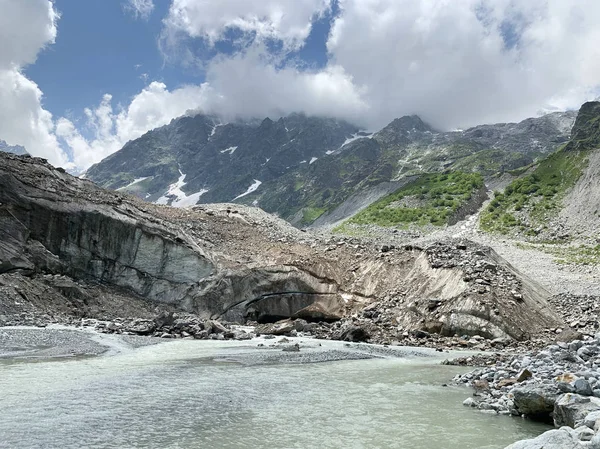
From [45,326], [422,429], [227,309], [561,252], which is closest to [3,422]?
[422,429]

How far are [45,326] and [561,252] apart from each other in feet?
230

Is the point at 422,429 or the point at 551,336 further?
the point at 551,336

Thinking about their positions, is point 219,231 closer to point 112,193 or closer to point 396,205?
point 112,193

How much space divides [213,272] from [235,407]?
33.6 meters

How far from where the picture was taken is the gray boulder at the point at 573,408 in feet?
38.1

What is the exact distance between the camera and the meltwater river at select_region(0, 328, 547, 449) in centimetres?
1182

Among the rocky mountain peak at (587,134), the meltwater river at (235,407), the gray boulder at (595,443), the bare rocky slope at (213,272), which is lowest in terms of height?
the meltwater river at (235,407)

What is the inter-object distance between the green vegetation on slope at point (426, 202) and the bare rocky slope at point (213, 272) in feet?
218

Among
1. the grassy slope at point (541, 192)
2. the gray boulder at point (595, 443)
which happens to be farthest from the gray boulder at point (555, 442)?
the grassy slope at point (541, 192)

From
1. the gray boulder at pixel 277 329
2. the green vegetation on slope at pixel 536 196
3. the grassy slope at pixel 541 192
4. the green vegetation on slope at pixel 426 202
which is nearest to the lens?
the gray boulder at pixel 277 329

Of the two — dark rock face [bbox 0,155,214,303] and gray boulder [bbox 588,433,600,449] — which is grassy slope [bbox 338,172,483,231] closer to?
dark rock face [bbox 0,155,214,303]

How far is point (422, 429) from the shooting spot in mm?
13062

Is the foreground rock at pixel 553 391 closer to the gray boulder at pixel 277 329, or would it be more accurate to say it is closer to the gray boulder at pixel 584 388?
the gray boulder at pixel 584 388

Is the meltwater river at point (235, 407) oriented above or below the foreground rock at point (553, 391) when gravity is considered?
below
